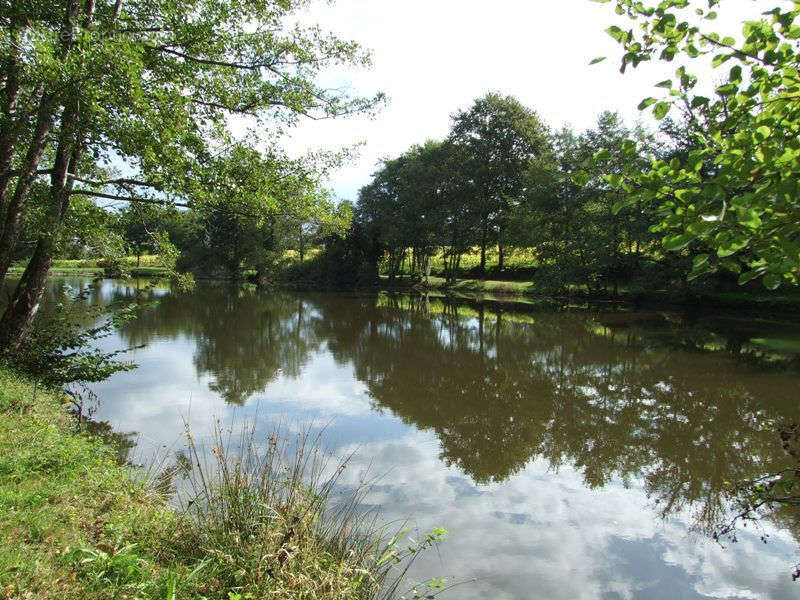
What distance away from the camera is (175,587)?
323 centimetres

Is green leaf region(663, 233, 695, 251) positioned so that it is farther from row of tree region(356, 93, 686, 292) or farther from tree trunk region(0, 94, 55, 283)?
row of tree region(356, 93, 686, 292)

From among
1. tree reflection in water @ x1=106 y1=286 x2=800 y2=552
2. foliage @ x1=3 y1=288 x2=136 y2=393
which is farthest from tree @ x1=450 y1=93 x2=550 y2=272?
foliage @ x1=3 y1=288 x2=136 y2=393

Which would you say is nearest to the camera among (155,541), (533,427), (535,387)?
(155,541)

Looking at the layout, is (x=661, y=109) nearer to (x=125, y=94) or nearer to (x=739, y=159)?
(x=739, y=159)

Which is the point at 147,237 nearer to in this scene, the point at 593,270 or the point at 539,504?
the point at 539,504

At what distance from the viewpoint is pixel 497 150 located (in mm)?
42469

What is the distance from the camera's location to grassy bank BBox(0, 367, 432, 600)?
3.25 metres

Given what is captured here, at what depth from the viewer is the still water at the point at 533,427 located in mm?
5141

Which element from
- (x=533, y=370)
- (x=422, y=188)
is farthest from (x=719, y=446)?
(x=422, y=188)

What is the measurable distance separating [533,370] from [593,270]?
19.5m

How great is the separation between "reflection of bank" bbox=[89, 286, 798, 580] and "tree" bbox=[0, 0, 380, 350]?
4161 mm

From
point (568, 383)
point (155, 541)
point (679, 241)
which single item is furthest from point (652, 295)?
point (679, 241)

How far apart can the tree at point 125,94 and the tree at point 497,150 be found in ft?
108

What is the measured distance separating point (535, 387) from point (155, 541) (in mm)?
9759
